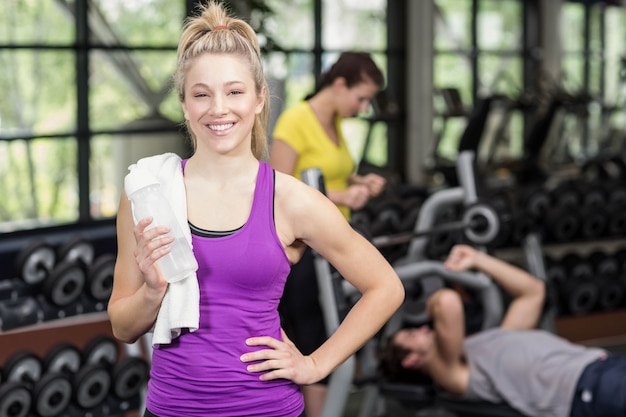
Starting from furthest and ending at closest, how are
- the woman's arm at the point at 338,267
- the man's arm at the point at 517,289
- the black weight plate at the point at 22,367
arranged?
the man's arm at the point at 517,289
the black weight plate at the point at 22,367
the woman's arm at the point at 338,267

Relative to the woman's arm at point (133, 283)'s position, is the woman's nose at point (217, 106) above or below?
above

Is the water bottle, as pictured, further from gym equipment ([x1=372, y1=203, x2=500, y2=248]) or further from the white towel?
gym equipment ([x1=372, y1=203, x2=500, y2=248])

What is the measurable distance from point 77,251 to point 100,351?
1.62ft

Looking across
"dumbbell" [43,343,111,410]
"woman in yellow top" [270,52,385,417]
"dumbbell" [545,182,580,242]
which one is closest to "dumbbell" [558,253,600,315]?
"dumbbell" [545,182,580,242]

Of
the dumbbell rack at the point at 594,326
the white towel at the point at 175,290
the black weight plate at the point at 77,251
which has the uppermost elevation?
the white towel at the point at 175,290

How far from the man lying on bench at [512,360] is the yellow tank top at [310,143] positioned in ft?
1.53

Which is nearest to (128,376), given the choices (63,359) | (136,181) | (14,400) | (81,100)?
(63,359)

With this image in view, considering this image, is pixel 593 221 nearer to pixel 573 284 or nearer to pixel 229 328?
pixel 573 284

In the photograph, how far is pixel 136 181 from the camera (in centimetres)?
122

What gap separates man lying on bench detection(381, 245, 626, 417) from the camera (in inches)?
107

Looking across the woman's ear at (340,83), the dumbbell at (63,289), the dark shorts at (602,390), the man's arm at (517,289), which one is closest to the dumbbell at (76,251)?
the dumbbell at (63,289)

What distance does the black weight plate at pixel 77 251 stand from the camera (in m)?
3.35

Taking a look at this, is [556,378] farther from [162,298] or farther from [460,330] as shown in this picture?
[162,298]

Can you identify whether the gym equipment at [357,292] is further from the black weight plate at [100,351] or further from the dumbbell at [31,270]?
the dumbbell at [31,270]
